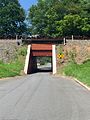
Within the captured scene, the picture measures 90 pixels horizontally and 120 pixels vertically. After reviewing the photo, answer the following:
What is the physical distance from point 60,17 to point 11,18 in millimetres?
18363

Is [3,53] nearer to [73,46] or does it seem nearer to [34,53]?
[34,53]

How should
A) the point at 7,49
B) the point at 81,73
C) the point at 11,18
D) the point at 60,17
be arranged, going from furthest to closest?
the point at 11,18 → the point at 60,17 → the point at 7,49 → the point at 81,73

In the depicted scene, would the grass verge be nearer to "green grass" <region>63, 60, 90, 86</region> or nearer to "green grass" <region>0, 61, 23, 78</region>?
"green grass" <region>63, 60, 90, 86</region>

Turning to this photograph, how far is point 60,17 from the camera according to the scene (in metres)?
97.4

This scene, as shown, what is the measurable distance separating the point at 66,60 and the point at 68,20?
20.0 meters

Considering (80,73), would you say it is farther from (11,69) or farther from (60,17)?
(60,17)

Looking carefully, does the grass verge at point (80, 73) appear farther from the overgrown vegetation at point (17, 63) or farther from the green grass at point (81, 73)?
the overgrown vegetation at point (17, 63)

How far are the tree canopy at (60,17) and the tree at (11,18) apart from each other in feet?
16.0

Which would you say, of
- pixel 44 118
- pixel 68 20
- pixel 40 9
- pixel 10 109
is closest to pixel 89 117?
pixel 44 118

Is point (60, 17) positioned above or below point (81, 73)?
above

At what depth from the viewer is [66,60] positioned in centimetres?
7275

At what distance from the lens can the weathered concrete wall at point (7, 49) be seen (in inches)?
2987

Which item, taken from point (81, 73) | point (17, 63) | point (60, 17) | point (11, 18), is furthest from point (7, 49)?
point (11, 18)

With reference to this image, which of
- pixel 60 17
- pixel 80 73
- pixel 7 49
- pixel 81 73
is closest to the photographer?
pixel 81 73
